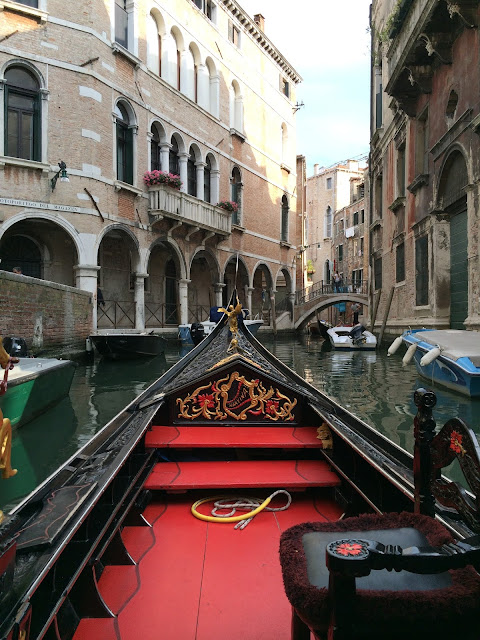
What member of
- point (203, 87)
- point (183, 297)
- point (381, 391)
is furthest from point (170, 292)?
point (381, 391)

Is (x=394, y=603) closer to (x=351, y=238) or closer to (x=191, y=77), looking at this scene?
(x=191, y=77)

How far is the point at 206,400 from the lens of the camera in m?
2.10

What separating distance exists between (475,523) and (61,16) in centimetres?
968

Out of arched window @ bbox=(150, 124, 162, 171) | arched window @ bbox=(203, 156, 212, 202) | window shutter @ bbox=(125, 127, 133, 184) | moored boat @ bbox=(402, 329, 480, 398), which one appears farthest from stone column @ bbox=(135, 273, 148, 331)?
moored boat @ bbox=(402, 329, 480, 398)

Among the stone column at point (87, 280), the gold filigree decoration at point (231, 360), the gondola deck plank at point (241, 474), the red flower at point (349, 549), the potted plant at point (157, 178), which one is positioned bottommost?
the gondola deck plank at point (241, 474)

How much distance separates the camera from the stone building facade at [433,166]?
5516 mm

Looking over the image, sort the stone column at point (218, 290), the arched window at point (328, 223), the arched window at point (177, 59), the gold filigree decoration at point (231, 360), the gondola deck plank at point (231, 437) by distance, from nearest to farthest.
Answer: the gondola deck plank at point (231, 437) → the gold filigree decoration at point (231, 360) → the arched window at point (177, 59) → the stone column at point (218, 290) → the arched window at point (328, 223)

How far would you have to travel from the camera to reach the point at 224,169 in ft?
42.5

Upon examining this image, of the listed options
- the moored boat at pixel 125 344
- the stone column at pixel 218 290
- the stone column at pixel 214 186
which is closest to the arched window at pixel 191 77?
the stone column at pixel 214 186

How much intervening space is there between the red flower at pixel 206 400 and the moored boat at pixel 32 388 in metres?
1.43

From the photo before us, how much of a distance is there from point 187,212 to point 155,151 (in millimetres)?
1467

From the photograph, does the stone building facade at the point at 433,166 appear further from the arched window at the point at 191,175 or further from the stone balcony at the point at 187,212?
the arched window at the point at 191,175

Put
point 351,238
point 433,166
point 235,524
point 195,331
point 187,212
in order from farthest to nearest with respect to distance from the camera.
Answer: point 351,238 < point 187,212 < point 195,331 < point 433,166 < point 235,524

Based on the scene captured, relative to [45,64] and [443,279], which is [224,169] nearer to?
[45,64]
